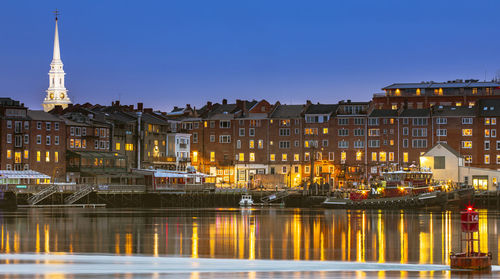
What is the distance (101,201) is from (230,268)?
2753 inches

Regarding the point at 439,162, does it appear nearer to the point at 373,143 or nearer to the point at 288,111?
the point at 373,143

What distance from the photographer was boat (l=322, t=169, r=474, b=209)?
10219 centimetres

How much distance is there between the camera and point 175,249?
1871 inches

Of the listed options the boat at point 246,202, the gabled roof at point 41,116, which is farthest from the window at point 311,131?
the gabled roof at point 41,116

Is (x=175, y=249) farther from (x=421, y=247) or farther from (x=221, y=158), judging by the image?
(x=221, y=158)

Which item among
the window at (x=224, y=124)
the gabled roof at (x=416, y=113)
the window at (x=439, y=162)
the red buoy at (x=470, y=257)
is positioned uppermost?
the gabled roof at (x=416, y=113)

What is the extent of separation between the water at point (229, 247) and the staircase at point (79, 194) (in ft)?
94.9

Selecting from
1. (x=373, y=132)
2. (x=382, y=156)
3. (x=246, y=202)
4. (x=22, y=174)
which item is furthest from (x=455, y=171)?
(x=22, y=174)

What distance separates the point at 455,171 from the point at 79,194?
1926 inches

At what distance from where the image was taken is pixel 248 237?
2196 inches

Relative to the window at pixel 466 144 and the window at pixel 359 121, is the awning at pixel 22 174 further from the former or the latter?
the window at pixel 466 144

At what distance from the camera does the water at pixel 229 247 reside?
123ft

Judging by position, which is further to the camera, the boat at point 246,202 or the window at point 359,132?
the window at point 359,132

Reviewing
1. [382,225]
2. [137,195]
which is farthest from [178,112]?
[382,225]
